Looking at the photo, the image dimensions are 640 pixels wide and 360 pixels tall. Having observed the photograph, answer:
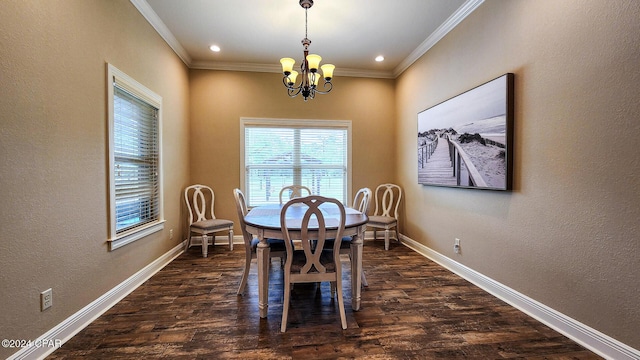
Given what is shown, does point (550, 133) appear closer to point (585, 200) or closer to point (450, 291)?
point (585, 200)

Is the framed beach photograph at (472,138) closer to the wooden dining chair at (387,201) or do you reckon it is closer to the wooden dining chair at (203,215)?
the wooden dining chair at (387,201)

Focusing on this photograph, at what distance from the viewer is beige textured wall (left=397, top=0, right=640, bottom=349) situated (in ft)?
4.90

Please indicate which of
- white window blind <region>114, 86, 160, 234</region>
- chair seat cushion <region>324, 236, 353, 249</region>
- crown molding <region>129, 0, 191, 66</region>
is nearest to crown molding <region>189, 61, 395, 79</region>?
crown molding <region>129, 0, 191, 66</region>

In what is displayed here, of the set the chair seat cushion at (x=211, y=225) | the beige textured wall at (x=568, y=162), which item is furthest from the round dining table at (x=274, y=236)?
the chair seat cushion at (x=211, y=225)

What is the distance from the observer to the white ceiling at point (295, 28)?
2643mm

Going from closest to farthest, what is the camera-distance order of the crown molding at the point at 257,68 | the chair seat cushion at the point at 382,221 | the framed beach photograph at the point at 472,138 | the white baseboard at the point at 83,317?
1. the white baseboard at the point at 83,317
2. the framed beach photograph at the point at 472,138
3. the chair seat cushion at the point at 382,221
4. the crown molding at the point at 257,68

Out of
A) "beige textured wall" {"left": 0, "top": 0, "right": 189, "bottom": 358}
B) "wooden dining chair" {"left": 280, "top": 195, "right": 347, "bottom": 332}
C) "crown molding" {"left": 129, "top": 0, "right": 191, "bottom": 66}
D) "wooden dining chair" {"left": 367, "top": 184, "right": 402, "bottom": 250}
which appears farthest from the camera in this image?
"wooden dining chair" {"left": 367, "top": 184, "right": 402, "bottom": 250}

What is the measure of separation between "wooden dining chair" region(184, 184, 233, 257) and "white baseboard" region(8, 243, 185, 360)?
2.33 ft

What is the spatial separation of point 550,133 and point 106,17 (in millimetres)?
3536

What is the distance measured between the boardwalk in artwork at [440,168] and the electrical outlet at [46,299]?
11.2ft

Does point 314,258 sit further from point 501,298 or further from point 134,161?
point 134,161

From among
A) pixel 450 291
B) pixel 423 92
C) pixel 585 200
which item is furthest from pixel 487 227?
pixel 423 92

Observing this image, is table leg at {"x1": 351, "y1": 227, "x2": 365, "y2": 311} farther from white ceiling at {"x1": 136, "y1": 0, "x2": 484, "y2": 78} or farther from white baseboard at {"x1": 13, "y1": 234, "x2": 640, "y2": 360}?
white ceiling at {"x1": 136, "y1": 0, "x2": 484, "y2": 78}

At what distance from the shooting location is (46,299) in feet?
5.30
